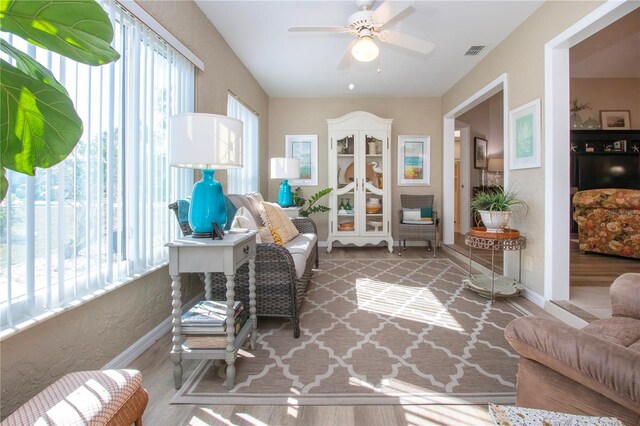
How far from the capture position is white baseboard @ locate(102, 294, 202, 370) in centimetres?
167

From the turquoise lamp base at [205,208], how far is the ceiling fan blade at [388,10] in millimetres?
1619

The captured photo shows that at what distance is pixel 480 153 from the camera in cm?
627

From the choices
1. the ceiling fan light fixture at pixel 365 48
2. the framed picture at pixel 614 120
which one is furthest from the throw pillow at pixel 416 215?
the framed picture at pixel 614 120

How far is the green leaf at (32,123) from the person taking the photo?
0.55 metres

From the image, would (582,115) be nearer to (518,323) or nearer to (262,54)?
(262,54)

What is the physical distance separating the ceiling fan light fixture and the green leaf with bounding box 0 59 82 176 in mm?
2206

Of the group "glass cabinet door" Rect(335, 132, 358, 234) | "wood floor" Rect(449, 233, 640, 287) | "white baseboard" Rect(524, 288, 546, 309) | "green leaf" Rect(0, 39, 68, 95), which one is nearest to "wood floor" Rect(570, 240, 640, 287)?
"wood floor" Rect(449, 233, 640, 287)

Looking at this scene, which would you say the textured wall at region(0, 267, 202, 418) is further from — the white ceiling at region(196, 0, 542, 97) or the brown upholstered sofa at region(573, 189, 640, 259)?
the brown upholstered sofa at region(573, 189, 640, 259)

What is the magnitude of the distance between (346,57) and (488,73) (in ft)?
→ 6.28

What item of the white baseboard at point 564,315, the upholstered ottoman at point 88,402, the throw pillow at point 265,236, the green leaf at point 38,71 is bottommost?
the white baseboard at point 564,315

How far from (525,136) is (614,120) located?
441cm

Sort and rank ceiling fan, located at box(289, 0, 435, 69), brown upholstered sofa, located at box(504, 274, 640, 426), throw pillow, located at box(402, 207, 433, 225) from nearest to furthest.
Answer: brown upholstered sofa, located at box(504, 274, 640, 426) < ceiling fan, located at box(289, 0, 435, 69) < throw pillow, located at box(402, 207, 433, 225)

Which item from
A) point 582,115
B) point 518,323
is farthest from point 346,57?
point 582,115

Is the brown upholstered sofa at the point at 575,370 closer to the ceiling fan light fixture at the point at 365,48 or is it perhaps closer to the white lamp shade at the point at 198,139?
the white lamp shade at the point at 198,139
